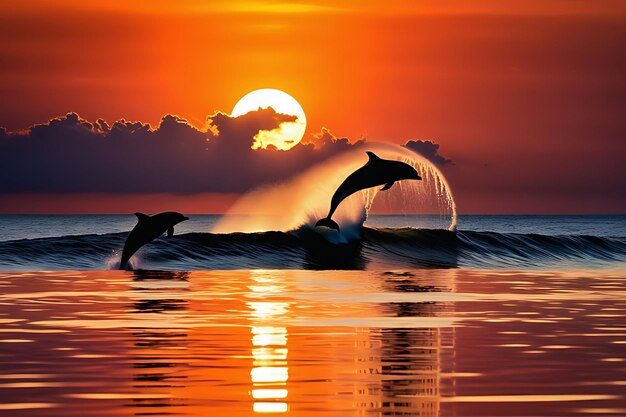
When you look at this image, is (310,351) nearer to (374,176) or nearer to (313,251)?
(374,176)

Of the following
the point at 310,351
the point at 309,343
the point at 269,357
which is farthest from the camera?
the point at 309,343

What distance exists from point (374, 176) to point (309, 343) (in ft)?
61.2

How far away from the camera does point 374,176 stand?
34250 millimetres

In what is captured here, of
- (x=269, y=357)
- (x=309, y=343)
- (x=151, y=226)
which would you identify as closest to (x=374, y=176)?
(x=151, y=226)

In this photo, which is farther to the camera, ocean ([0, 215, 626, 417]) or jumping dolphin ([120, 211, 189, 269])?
jumping dolphin ([120, 211, 189, 269])

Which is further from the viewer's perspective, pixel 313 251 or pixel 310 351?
pixel 313 251

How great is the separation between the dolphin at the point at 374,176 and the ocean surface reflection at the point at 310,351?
6.88m

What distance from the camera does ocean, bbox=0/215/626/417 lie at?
11.4 meters

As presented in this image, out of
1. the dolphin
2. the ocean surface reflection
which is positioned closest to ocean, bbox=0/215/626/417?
the ocean surface reflection

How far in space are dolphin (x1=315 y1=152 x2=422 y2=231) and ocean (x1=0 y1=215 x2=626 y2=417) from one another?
2.34m

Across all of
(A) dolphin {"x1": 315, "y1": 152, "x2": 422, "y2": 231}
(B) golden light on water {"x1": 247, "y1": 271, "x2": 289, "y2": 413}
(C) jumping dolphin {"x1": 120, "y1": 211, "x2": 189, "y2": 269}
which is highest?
(A) dolphin {"x1": 315, "y1": 152, "x2": 422, "y2": 231}

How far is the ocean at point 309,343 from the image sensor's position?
37.5 ft

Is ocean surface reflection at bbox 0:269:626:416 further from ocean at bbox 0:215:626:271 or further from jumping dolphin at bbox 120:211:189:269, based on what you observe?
ocean at bbox 0:215:626:271

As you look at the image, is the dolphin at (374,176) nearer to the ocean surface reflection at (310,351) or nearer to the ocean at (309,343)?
the ocean at (309,343)
